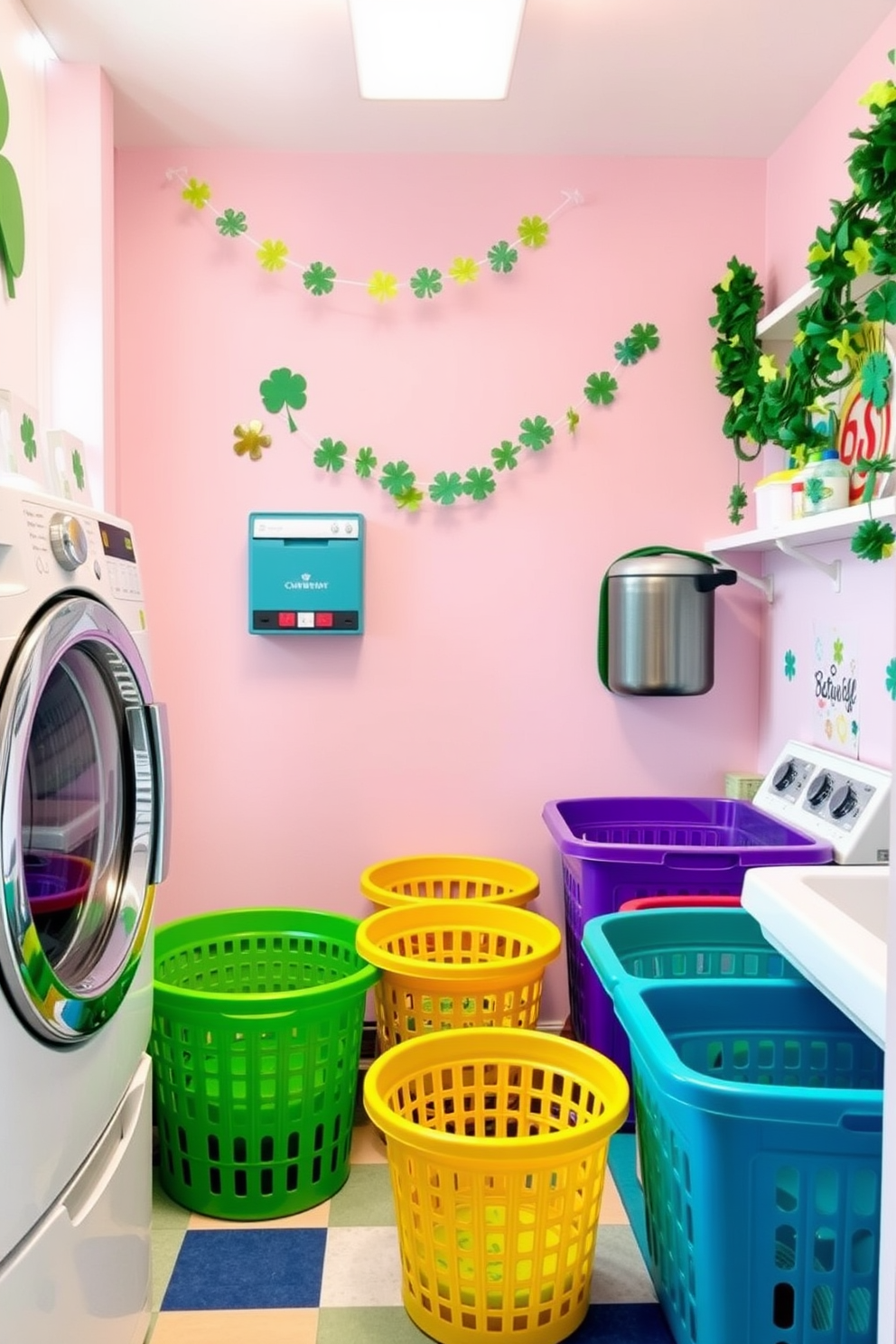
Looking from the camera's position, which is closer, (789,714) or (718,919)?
(718,919)

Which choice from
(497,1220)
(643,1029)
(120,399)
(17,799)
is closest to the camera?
(17,799)

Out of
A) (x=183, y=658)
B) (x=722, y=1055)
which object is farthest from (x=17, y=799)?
(x=183, y=658)

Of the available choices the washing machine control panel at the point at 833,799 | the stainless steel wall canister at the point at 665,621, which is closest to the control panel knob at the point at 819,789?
the washing machine control panel at the point at 833,799

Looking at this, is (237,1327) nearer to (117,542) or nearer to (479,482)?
(117,542)

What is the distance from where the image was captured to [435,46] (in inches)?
80.5

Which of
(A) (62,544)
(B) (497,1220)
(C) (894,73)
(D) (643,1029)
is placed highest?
(C) (894,73)

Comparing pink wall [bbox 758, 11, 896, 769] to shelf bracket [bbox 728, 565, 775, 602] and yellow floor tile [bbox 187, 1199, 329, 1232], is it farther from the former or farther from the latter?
yellow floor tile [bbox 187, 1199, 329, 1232]

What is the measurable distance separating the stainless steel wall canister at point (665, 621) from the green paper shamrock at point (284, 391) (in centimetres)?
91

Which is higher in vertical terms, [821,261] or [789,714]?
[821,261]

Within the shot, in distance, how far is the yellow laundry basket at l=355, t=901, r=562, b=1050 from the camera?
221cm

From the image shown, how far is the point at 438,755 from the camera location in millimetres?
2771

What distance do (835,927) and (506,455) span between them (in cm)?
173

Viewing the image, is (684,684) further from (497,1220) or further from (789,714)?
(497,1220)

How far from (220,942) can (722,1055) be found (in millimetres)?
1259
